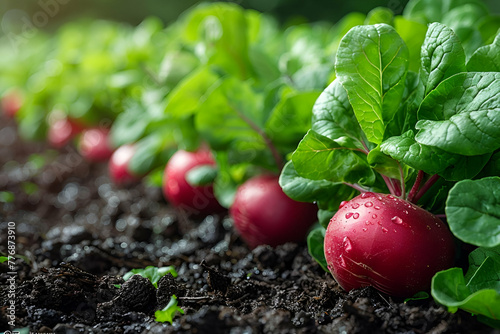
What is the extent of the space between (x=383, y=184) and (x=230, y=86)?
0.64 metres

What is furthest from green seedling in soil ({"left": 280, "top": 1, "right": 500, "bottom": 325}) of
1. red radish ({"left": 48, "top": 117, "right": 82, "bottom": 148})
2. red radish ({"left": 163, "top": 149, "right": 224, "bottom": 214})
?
red radish ({"left": 48, "top": 117, "right": 82, "bottom": 148})

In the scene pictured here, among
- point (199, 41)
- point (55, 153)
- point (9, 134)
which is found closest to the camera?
point (199, 41)

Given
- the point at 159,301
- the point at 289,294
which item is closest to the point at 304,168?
the point at 289,294

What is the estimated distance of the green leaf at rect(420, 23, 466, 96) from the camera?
3.82 ft

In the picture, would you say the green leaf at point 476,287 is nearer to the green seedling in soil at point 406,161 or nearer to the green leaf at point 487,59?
the green seedling in soil at point 406,161

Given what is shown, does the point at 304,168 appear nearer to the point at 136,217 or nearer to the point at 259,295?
the point at 259,295

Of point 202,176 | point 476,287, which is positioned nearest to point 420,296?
point 476,287

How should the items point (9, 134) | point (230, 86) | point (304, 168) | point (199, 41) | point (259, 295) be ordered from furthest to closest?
point (9, 134) → point (199, 41) → point (230, 86) → point (259, 295) → point (304, 168)

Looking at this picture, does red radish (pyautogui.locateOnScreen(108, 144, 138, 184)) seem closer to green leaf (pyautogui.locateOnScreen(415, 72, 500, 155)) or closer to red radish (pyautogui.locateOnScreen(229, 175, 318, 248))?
red radish (pyautogui.locateOnScreen(229, 175, 318, 248))

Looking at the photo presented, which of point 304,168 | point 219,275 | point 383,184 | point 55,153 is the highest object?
point 304,168

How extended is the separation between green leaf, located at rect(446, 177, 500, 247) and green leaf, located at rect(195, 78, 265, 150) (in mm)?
838

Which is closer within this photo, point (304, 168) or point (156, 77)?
point (304, 168)

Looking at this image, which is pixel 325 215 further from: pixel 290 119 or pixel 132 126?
pixel 132 126

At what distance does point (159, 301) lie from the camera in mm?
1304
